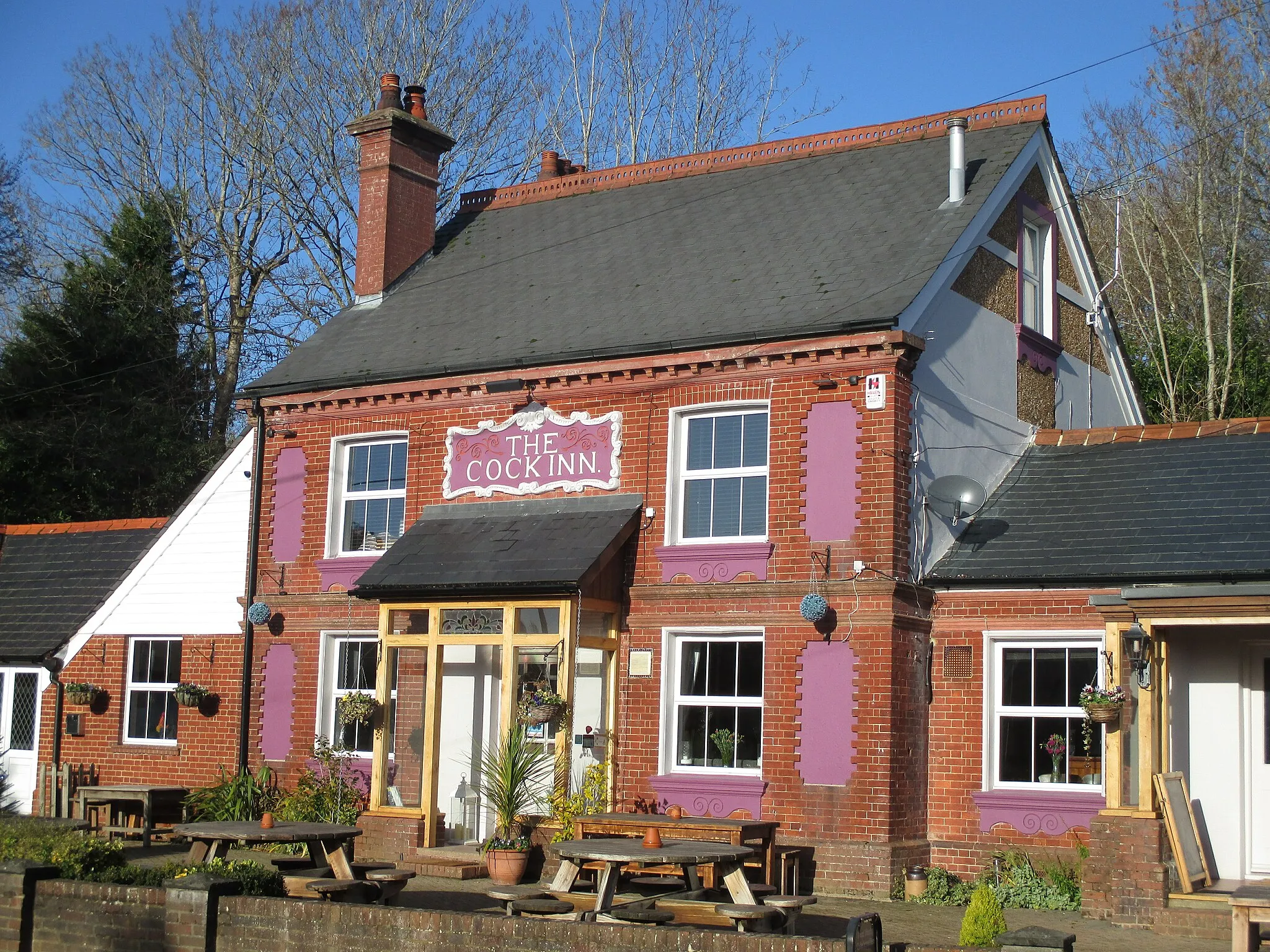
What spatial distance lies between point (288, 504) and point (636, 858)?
10.0m

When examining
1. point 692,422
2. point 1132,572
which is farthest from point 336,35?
point 1132,572

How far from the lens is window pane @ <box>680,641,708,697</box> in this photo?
53.9 ft

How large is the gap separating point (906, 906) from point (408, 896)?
480 centimetres

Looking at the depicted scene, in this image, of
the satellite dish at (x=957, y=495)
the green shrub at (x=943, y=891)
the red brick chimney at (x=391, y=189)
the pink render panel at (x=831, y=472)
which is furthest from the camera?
the red brick chimney at (x=391, y=189)

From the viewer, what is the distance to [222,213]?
112ft

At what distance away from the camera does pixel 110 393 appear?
32250 millimetres

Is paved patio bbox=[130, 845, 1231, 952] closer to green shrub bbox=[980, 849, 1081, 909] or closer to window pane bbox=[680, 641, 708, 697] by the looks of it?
green shrub bbox=[980, 849, 1081, 909]

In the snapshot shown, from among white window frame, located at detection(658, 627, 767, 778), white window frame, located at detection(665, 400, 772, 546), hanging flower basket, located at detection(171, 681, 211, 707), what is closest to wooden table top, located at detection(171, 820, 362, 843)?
white window frame, located at detection(658, 627, 767, 778)

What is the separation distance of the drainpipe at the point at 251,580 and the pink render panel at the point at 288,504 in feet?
0.87

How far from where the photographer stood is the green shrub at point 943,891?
1455 centimetres

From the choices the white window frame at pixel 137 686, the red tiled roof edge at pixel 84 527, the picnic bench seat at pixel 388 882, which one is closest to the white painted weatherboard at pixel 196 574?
the white window frame at pixel 137 686

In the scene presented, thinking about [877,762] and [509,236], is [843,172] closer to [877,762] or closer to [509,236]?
[509,236]

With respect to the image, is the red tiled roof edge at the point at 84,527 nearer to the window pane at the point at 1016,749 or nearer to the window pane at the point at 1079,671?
the window pane at the point at 1016,749

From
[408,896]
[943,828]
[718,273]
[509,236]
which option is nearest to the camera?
[408,896]
